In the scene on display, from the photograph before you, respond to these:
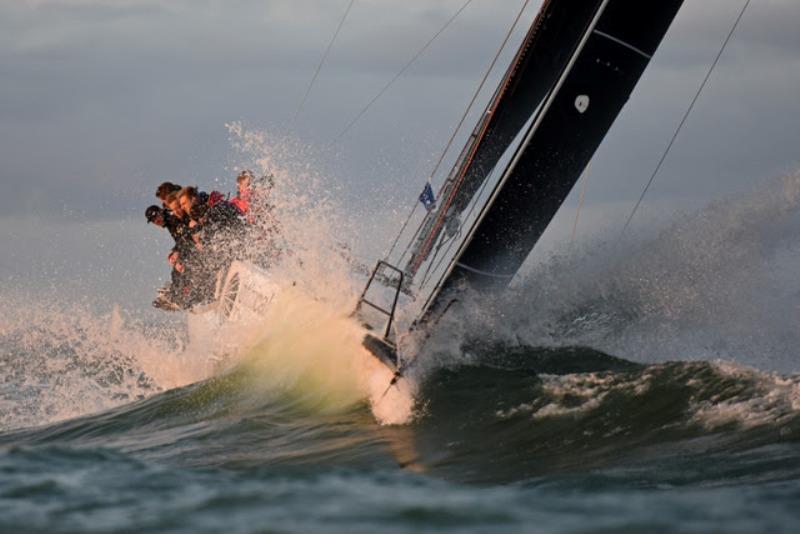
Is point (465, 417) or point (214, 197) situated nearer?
point (465, 417)

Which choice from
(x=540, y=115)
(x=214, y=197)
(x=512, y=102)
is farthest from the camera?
(x=214, y=197)

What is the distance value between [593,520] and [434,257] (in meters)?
6.07

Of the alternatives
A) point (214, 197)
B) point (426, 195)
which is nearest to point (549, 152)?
point (426, 195)

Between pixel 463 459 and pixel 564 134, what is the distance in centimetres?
317

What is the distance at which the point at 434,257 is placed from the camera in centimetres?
879

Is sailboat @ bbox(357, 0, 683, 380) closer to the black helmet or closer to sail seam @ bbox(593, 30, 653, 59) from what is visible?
sail seam @ bbox(593, 30, 653, 59)

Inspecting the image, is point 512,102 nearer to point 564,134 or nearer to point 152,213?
point 564,134

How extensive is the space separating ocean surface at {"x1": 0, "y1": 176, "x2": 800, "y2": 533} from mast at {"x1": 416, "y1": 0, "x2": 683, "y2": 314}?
0.39 metres

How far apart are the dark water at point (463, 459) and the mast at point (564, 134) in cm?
69

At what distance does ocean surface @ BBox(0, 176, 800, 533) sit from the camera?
3.06 metres

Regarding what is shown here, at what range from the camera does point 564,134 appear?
722cm

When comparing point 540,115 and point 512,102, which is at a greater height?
point 512,102

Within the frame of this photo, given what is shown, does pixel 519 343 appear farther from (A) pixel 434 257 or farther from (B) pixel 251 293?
(B) pixel 251 293

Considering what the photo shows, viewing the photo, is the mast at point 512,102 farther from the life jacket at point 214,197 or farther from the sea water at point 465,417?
the life jacket at point 214,197
